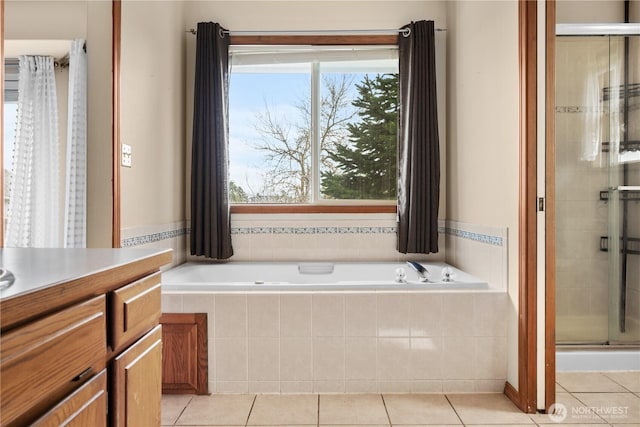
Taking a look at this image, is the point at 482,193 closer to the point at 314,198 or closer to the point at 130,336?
the point at 314,198

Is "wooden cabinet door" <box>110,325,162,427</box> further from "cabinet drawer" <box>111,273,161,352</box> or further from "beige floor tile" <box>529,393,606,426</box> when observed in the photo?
"beige floor tile" <box>529,393,606,426</box>

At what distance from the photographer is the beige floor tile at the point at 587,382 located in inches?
92.4

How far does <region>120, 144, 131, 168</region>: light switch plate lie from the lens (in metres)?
2.33

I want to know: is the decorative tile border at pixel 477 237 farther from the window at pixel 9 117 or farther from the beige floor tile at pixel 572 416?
the window at pixel 9 117

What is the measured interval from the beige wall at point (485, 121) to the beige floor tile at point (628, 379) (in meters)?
0.71

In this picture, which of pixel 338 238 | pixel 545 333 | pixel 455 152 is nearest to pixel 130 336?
pixel 545 333

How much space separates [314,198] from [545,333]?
1812 mm

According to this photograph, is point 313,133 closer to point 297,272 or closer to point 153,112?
point 297,272

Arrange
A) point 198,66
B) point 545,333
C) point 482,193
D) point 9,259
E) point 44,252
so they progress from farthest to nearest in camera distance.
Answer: point 198,66
point 482,193
point 545,333
point 44,252
point 9,259

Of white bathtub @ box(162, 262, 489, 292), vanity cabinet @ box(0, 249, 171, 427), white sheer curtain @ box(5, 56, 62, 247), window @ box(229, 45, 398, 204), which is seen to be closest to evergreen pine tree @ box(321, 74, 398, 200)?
window @ box(229, 45, 398, 204)

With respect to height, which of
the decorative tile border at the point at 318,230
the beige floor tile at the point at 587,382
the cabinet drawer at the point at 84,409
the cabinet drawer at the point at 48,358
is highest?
the decorative tile border at the point at 318,230

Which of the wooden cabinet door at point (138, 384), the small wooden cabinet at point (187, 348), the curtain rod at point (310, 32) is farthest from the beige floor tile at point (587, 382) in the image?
the curtain rod at point (310, 32)

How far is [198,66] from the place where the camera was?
3154 mm

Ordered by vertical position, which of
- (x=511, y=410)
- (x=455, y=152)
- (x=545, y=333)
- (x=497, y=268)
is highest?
(x=455, y=152)
